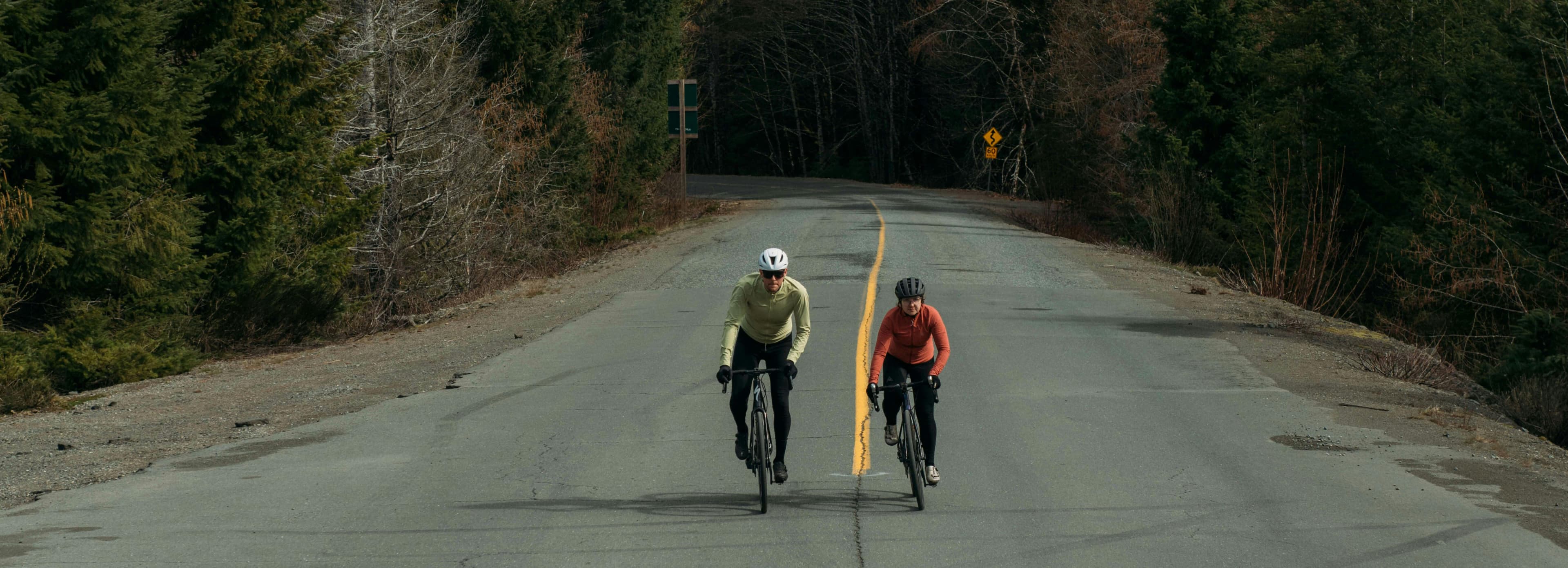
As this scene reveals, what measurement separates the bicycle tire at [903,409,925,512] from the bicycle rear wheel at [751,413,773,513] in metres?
0.86

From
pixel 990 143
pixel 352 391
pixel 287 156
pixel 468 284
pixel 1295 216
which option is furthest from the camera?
pixel 990 143

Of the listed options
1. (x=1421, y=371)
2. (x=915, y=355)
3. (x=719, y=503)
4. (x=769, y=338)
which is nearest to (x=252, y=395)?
(x=719, y=503)

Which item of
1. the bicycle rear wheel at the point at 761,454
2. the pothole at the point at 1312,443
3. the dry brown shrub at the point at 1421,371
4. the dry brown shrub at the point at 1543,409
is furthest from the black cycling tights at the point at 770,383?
the dry brown shrub at the point at 1421,371

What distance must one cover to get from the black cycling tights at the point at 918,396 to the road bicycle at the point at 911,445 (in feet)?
0.13

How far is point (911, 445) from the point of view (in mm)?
8266

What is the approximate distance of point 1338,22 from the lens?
33094 millimetres

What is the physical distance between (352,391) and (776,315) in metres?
7.07

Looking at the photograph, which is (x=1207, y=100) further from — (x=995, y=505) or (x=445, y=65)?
(x=995, y=505)

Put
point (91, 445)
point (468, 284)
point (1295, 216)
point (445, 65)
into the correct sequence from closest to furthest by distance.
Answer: point (91, 445)
point (468, 284)
point (445, 65)
point (1295, 216)

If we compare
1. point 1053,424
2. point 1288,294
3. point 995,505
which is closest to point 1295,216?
point 1288,294

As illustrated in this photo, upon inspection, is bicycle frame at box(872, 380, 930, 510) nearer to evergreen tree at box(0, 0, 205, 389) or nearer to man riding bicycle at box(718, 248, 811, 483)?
man riding bicycle at box(718, 248, 811, 483)

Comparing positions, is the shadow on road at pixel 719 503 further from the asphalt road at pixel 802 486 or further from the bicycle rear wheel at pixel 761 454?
A: the bicycle rear wheel at pixel 761 454

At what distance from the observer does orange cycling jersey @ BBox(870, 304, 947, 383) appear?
8484 mm

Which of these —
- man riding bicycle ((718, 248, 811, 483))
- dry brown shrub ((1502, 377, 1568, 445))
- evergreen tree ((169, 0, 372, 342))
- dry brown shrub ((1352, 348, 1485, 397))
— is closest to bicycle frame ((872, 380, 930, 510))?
man riding bicycle ((718, 248, 811, 483))
